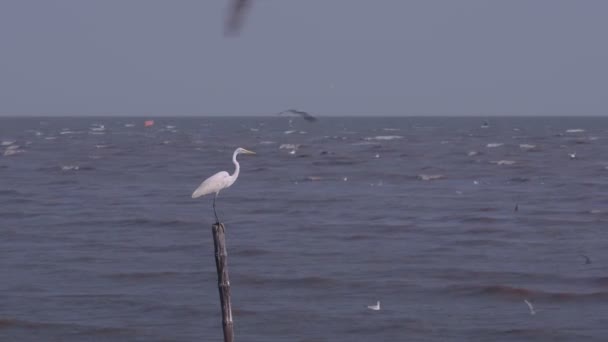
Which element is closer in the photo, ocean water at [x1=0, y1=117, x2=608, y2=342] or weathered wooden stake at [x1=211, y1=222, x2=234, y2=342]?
weathered wooden stake at [x1=211, y1=222, x2=234, y2=342]

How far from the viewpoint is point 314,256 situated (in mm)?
18375

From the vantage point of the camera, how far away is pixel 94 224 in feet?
74.8

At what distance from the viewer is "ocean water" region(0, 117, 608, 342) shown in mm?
13398

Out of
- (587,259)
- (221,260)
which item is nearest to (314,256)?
(587,259)

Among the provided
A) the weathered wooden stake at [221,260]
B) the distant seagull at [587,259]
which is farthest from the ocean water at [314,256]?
the weathered wooden stake at [221,260]

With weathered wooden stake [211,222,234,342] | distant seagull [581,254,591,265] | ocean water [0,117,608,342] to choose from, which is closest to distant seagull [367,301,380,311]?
ocean water [0,117,608,342]

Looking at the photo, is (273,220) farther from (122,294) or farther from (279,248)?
(122,294)

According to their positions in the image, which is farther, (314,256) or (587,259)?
(314,256)

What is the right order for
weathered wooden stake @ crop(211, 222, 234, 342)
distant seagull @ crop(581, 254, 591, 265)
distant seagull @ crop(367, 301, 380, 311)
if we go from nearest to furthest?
weathered wooden stake @ crop(211, 222, 234, 342), distant seagull @ crop(367, 301, 380, 311), distant seagull @ crop(581, 254, 591, 265)

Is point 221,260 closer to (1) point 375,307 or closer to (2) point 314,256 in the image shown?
(1) point 375,307

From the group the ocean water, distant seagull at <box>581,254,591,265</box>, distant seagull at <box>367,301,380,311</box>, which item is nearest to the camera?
the ocean water

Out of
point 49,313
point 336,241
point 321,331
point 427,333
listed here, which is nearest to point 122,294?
point 49,313

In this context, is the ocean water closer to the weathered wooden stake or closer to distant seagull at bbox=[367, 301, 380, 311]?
distant seagull at bbox=[367, 301, 380, 311]

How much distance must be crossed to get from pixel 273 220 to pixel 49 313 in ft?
32.7
